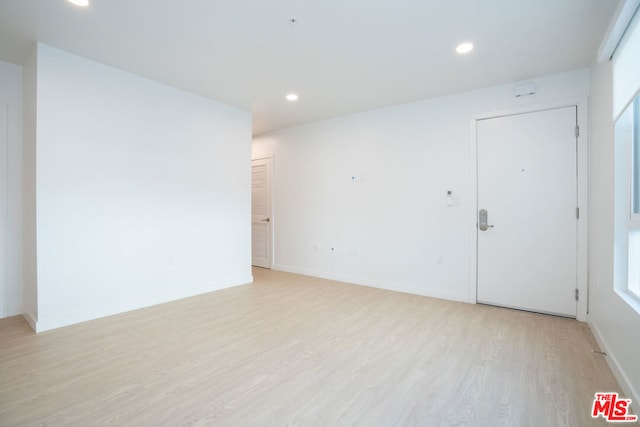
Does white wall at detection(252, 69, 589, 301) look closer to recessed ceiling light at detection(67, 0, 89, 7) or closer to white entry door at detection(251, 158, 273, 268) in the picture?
white entry door at detection(251, 158, 273, 268)

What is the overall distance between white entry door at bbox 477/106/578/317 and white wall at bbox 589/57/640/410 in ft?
0.73

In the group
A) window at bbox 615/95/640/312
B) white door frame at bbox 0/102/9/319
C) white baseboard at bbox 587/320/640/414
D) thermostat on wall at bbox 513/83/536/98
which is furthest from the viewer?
thermostat on wall at bbox 513/83/536/98

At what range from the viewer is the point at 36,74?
288 centimetres

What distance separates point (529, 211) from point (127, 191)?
462 centimetres

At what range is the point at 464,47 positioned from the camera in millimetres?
2832

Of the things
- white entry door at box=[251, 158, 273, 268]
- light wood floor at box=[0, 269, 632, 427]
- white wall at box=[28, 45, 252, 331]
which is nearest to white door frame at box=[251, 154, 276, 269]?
white entry door at box=[251, 158, 273, 268]

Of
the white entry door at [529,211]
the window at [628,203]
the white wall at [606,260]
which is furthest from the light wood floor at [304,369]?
the window at [628,203]

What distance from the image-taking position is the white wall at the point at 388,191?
390cm

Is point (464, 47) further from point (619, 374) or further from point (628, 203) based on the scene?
point (619, 374)

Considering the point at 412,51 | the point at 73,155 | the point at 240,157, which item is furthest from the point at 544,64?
the point at 73,155

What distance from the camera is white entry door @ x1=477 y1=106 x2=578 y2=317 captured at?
329 cm

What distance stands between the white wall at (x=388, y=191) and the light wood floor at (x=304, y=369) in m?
0.93

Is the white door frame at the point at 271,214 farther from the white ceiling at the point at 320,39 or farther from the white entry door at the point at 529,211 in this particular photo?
the white entry door at the point at 529,211

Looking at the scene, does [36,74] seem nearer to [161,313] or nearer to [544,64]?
[161,313]
